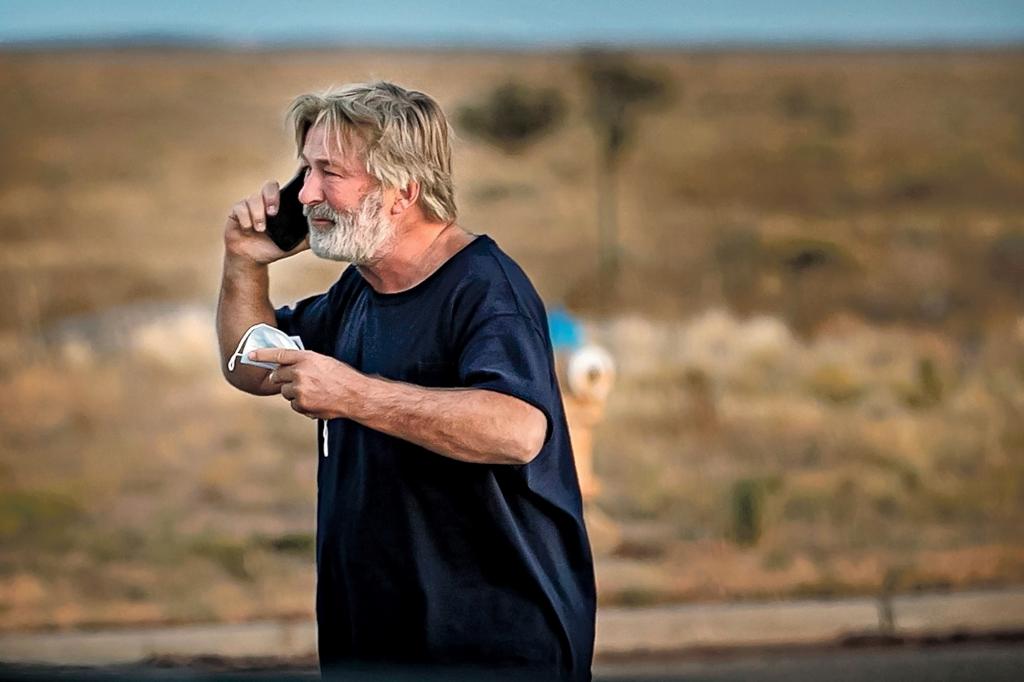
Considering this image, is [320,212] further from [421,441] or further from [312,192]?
[421,441]

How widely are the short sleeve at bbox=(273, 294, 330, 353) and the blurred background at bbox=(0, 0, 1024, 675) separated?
35 cm

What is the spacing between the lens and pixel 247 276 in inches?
137

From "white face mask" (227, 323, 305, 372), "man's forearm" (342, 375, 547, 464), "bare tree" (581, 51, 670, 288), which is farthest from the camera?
"bare tree" (581, 51, 670, 288)

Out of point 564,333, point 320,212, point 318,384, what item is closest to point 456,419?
point 318,384

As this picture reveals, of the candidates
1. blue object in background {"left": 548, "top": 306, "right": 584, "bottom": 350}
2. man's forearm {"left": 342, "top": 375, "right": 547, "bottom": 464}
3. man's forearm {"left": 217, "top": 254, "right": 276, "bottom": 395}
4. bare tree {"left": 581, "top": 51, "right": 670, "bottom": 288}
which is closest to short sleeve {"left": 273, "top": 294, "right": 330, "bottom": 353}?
man's forearm {"left": 217, "top": 254, "right": 276, "bottom": 395}

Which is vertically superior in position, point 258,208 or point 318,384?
point 258,208

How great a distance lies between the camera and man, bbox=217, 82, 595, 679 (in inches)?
118

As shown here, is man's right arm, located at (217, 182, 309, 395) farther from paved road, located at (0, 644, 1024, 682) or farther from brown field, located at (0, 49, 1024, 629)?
paved road, located at (0, 644, 1024, 682)

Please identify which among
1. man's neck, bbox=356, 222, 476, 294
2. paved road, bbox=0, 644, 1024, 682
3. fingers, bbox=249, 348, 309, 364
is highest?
man's neck, bbox=356, 222, 476, 294

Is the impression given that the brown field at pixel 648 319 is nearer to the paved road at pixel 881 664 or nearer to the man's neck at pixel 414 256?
the man's neck at pixel 414 256

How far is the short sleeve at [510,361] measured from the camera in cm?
295

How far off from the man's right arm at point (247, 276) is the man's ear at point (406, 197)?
1.13ft

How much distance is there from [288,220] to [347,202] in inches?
12.0

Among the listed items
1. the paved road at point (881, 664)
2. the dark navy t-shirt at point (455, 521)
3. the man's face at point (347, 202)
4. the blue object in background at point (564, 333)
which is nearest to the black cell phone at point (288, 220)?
the man's face at point (347, 202)
